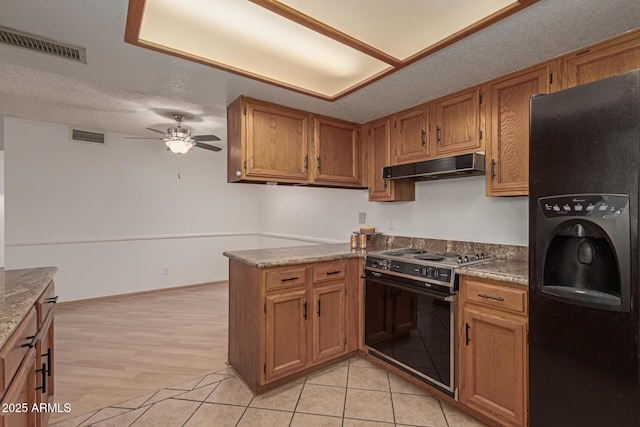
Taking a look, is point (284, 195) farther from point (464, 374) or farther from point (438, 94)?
point (464, 374)

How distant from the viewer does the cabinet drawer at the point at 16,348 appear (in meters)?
0.95

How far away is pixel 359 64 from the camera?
2324mm

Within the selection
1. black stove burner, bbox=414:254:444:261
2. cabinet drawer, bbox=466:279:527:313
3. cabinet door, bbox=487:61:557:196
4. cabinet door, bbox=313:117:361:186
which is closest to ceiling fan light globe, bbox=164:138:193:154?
cabinet door, bbox=313:117:361:186

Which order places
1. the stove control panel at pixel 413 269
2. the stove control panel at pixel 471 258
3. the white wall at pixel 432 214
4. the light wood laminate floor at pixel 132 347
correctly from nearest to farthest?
1. the stove control panel at pixel 413 269
2. the stove control panel at pixel 471 258
3. the light wood laminate floor at pixel 132 347
4. the white wall at pixel 432 214

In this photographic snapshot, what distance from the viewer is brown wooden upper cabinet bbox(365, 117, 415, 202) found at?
293cm

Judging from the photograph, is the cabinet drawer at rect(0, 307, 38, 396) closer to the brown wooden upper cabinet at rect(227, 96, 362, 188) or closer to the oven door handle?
the brown wooden upper cabinet at rect(227, 96, 362, 188)

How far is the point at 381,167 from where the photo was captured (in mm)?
3021

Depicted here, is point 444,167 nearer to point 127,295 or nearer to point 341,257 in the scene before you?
point 341,257

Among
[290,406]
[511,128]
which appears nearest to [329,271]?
[290,406]

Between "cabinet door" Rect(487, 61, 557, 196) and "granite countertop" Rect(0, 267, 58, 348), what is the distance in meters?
2.58

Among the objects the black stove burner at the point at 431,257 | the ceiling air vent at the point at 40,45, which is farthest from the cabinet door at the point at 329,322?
the ceiling air vent at the point at 40,45

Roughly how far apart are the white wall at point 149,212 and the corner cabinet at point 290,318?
39.3 inches

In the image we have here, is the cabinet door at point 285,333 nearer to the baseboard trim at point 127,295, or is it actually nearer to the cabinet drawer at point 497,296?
the cabinet drawer at point 497,296

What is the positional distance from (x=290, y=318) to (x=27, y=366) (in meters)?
1.45
